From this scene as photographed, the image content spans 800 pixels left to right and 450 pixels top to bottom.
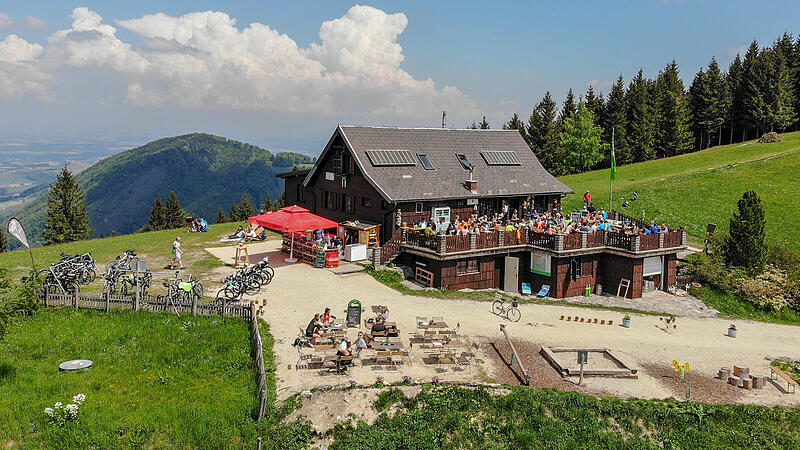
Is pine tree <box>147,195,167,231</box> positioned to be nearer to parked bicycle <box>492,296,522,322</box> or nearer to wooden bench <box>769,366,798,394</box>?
parked bicycle <box>492,296,522,322</box>

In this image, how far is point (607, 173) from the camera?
2729 inches

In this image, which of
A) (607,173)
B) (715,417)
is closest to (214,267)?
(715,417)

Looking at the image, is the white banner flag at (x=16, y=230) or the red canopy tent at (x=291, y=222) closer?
the white banner flag at (x=16, y=230)

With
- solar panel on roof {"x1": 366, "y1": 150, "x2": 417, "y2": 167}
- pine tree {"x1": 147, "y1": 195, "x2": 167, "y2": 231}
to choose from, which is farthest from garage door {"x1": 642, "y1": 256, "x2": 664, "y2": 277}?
pine tree {"x1": 147, "y1": 195, "x2": 167, "y2": 231}

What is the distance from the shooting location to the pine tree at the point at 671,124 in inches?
3118

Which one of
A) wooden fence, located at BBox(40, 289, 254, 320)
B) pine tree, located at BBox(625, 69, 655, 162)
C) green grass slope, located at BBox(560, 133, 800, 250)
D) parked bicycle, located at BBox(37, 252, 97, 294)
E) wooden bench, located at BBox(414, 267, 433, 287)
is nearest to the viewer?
wooden fence, located at BBox(40, 289, 254, 320)

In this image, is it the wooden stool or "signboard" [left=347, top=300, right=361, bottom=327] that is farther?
the wooden stool

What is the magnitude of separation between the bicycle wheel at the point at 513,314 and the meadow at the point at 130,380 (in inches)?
431

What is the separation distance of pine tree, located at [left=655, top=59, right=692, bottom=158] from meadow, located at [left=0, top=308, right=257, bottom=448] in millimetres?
74558

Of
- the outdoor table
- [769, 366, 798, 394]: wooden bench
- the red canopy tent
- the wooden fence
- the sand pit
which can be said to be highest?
the red canopy tent

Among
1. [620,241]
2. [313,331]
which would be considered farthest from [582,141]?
[313,331]

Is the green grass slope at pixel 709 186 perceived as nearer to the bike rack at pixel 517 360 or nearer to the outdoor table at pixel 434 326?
the bike rack at pixel 517 360

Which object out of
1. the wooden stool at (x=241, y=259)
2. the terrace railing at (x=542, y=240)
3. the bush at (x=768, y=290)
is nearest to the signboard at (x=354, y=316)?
the wooden stool at (x=241, y=259)

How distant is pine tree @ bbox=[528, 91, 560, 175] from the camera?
3105 inches
